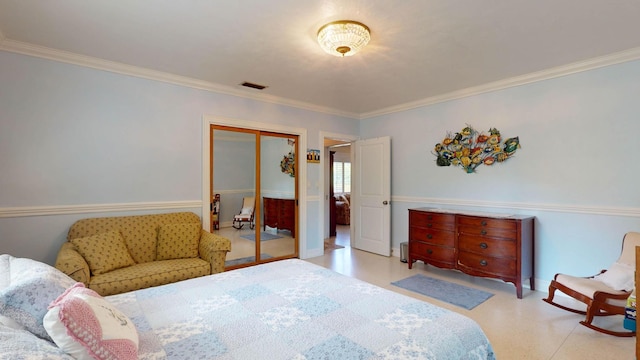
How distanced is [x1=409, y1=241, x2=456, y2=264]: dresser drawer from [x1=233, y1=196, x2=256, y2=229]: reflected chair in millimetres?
2357

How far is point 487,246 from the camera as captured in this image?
353 centimetres

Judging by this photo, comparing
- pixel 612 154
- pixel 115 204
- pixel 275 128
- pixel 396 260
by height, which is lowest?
pixel 396 260

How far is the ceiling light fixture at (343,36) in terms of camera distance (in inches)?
94.8

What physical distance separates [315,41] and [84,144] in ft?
8.57

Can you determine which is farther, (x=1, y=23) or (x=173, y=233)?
(x=173, y=233)

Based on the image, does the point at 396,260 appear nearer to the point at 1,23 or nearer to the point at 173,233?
the point at 173,233

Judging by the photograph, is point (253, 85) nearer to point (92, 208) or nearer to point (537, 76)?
point (92, 208)

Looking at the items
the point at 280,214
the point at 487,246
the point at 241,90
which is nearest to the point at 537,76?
the point at 487,246

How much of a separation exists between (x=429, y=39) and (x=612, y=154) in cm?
229

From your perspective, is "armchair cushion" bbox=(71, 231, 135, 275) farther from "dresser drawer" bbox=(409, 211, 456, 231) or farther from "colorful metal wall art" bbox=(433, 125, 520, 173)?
"colorful metal wall art" bbox=(433, 125, 520, 173)

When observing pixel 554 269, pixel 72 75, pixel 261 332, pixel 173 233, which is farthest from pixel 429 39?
pixel 72 75

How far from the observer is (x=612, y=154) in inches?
122

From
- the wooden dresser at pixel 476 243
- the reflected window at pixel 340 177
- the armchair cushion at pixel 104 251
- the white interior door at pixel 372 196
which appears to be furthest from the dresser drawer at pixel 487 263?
the reflected window at pixel 340 177

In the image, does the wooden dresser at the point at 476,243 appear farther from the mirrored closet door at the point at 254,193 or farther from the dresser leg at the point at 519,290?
the mirrored closet door at the point at 254,193
